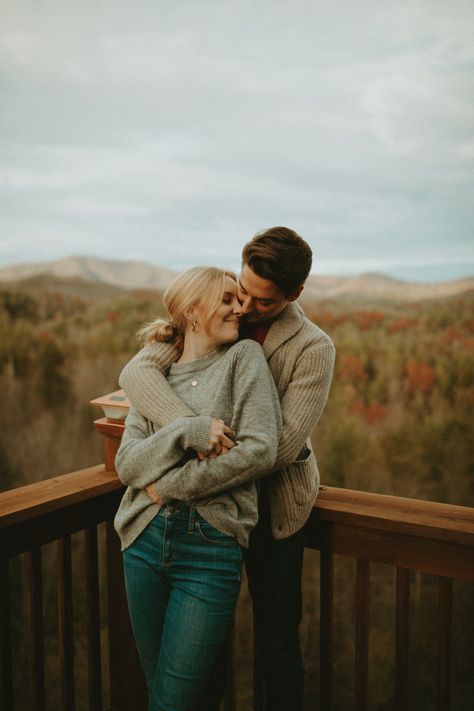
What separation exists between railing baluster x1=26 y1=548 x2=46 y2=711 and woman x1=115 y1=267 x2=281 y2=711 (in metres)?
0.31

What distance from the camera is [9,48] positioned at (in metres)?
4.55

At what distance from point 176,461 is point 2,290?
559 cm

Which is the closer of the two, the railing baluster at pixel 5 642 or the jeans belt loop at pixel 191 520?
the jeans belt loop at pixel 191 520

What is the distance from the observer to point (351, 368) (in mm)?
5461

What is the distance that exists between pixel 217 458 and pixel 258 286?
41 cm

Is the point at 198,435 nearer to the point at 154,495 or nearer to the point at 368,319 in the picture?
the point at 154,495

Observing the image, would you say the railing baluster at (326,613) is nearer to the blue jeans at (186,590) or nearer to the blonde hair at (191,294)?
the blue jeans at (186,590)

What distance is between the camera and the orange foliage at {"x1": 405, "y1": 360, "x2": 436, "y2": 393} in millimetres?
5195

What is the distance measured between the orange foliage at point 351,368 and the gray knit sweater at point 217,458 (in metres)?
4.35

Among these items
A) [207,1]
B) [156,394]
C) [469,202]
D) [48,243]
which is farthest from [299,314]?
[48,243]

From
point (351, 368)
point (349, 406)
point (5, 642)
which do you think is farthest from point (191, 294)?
point (351, 368)

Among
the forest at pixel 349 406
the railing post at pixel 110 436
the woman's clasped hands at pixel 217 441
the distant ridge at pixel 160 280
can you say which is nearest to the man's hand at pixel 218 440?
the woman's clasped hands at pixel 217 441

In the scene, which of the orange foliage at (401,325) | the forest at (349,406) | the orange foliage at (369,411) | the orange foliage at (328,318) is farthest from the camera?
the orange foliage at (328,318)

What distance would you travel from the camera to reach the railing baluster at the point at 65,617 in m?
1.44
